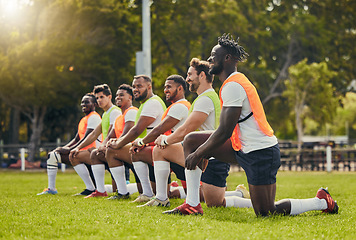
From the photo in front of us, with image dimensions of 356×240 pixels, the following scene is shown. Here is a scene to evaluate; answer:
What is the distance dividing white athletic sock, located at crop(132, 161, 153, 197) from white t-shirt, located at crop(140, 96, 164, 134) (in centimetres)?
62

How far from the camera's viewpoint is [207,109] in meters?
6.89

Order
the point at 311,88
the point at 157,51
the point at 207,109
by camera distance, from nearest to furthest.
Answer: the point at 207,109 → the point at 157,51 → the point at 311,88

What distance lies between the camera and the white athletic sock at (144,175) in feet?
27.1

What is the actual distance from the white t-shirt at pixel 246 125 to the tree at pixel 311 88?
27167 mm

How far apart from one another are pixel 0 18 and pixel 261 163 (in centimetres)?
2442

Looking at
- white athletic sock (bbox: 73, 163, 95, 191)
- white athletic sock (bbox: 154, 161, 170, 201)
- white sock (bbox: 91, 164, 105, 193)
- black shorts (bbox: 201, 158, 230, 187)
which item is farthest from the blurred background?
black shorts (bbox: 201, 158, 230, 187)

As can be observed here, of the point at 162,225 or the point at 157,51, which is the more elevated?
the point at 157,51

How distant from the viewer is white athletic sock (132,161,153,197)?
8258 mm

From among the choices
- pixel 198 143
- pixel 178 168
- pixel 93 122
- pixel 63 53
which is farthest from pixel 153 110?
pixel 63 53

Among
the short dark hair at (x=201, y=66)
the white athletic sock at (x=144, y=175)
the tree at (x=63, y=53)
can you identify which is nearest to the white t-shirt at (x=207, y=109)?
the short dark hair at (x=201, y=66)

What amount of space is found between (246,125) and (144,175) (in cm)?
293

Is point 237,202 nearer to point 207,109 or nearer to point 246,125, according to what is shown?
point 207,109

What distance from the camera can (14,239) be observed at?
15.1 feet

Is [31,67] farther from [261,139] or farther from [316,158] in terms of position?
[261,139]
